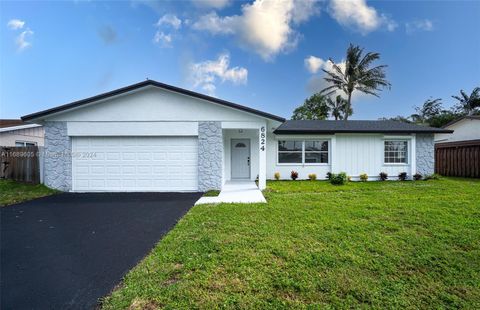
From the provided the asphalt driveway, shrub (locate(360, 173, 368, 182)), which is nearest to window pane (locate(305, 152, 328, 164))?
shrub (locate(360, 173, 368, 182))

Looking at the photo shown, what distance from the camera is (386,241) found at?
13.0 ft

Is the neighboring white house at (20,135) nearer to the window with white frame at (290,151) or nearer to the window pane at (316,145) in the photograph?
the window with white frame at (290,151)

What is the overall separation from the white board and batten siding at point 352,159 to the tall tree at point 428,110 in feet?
92.0

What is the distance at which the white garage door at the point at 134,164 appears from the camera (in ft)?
30.9

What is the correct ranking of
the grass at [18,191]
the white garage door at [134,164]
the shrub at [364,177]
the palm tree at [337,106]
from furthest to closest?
the palm tree at [337,106] → the shrub at [364,177] → the white garage door at [134,164] → the grass at [18,191]

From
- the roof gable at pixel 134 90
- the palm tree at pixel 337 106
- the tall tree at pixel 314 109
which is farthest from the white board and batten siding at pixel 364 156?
the tall tree at pixel 314 109

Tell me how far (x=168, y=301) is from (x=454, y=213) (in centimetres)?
709

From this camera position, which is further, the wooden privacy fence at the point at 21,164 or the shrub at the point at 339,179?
the shrub at the point at 339,179

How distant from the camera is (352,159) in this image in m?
12.4

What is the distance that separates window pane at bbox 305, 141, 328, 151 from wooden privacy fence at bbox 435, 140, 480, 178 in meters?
9.00

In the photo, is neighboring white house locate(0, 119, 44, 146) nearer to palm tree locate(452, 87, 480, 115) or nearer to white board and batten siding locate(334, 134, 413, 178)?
white board and batten siding locate(334, 134, 413, 178)

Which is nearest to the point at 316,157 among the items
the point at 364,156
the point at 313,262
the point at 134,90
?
the point at 364,156

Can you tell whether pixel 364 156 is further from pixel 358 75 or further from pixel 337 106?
pixel 337 106

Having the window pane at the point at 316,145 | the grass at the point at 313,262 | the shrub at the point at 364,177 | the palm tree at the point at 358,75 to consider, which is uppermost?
the palm tree at the point at 358,75
